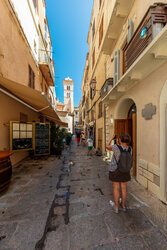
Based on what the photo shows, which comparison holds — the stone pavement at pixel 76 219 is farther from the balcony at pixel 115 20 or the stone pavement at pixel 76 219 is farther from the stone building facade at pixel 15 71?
the balcony at pixel 115 20

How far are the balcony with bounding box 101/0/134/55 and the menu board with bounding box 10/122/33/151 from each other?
669 centimetres

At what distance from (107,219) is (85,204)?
61 cm

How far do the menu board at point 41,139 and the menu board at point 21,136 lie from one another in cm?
44

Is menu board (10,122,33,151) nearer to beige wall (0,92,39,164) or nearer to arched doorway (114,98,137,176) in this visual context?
beige wall (0,92,39,164)

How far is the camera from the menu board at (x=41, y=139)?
6098 mm

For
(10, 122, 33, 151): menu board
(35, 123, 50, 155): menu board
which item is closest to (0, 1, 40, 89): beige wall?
(10, 122, 33, 151): menu board

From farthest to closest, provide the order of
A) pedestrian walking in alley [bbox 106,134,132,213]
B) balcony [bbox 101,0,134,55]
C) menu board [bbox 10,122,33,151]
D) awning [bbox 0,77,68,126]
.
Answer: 1. menu board [bbox 10,122,33,151]
2. balcony [bbox 101,0,134,55]
3. awning [bbox 0,77,68,126]
4. pedestrian walking in alley [bbox 106,134,132,213]

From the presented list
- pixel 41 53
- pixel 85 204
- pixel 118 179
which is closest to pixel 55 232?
pixel 85 204

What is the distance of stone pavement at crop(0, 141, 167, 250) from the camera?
1594mm

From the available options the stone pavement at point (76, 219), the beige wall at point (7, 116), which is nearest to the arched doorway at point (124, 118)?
the stone pavement at point (76, 219)

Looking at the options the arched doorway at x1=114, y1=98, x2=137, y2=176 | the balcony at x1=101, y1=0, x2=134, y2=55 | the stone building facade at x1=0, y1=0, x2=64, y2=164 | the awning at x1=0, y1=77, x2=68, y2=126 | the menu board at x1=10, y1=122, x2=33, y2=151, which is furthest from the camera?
the arched doorway at x1=114, y1=98, x2=137, y2=176

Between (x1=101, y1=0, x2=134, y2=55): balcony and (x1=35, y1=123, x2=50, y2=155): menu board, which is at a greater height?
(x1=101, y1=0, x2=134, y2=55): balcony

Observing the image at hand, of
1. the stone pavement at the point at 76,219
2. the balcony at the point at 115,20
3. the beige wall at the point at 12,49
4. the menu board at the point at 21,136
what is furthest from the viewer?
the menu board at the point at 21,136

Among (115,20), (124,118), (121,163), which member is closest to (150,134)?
(121,163)
